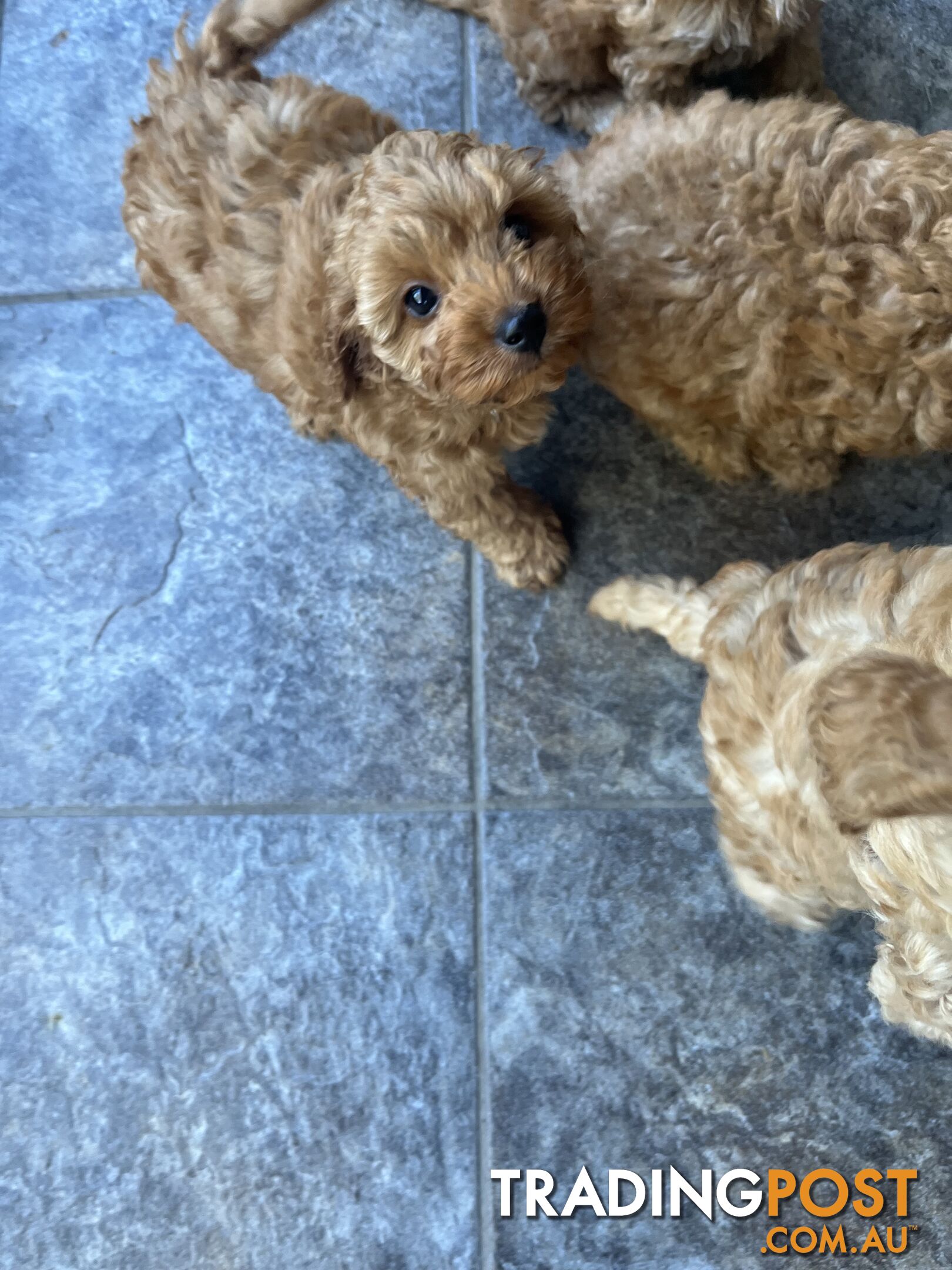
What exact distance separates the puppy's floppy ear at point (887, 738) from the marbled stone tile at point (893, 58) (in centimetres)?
198

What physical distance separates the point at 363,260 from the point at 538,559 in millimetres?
854

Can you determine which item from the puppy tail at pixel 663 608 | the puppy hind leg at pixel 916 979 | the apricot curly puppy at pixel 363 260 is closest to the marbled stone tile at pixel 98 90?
the apricot curly puppy at pixel 363 260

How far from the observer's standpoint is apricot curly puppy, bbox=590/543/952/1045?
95 cm

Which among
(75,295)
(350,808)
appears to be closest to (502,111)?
(75,295)

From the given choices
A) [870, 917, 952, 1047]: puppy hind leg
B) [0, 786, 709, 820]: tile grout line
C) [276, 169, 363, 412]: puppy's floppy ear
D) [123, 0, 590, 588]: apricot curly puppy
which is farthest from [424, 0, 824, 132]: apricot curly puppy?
[870, 917, 952, 1047]: puppy hind leg

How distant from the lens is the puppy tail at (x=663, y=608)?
187 cm

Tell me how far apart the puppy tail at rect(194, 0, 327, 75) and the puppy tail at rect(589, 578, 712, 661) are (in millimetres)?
1268

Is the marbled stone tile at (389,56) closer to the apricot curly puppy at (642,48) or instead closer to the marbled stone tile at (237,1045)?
the apricot curly puppy at (642,48)

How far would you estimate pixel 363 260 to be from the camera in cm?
148

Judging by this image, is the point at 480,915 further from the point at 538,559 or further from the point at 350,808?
the point at 538,559

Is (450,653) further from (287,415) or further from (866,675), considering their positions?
(866,675)

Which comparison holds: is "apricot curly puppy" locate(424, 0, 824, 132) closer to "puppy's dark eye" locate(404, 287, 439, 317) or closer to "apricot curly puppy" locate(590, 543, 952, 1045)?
"puppy's dark eye" locate(404, 287, 439, 317)

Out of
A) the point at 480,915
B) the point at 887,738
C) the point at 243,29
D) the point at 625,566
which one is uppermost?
the point at 243,29

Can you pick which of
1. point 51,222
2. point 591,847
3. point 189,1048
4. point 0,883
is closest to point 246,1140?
Result: point 189,1048
